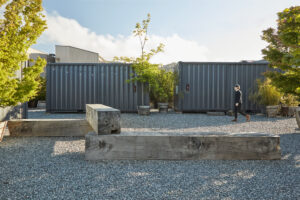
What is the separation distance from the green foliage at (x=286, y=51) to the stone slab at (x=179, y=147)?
1.30 meters

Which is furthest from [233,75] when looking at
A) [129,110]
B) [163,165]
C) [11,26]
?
[11,26]

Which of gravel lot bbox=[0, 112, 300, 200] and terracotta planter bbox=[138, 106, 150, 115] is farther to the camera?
terracotta planter bbox=[138, 106, 150, 115]

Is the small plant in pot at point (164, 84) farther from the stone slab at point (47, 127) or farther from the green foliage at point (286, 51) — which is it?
the stone slab at point (47, 127)

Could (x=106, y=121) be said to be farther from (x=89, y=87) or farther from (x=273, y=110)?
(x=273, y=110)

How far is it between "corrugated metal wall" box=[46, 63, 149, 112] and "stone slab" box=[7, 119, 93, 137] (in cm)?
520

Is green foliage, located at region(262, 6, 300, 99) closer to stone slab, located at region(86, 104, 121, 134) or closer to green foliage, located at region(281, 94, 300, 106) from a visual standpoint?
stone slab, located at region(86, 104, 121, 134)

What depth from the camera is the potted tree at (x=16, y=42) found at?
3939 mm

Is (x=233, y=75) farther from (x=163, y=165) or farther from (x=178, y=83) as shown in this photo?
(x=163, y=165)

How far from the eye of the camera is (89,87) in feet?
33.9

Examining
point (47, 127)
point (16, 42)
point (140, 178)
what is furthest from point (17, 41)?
point (140, 178)

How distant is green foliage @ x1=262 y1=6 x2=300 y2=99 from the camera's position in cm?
346

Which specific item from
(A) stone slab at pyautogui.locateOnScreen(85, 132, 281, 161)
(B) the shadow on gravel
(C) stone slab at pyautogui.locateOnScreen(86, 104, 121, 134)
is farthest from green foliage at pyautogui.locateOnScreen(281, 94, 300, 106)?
(C) stone slab at pyautogui.locateOnScreen(86, 104, 121, 134)

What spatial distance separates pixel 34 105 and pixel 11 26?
10.7 meters

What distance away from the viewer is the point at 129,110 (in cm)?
1028
